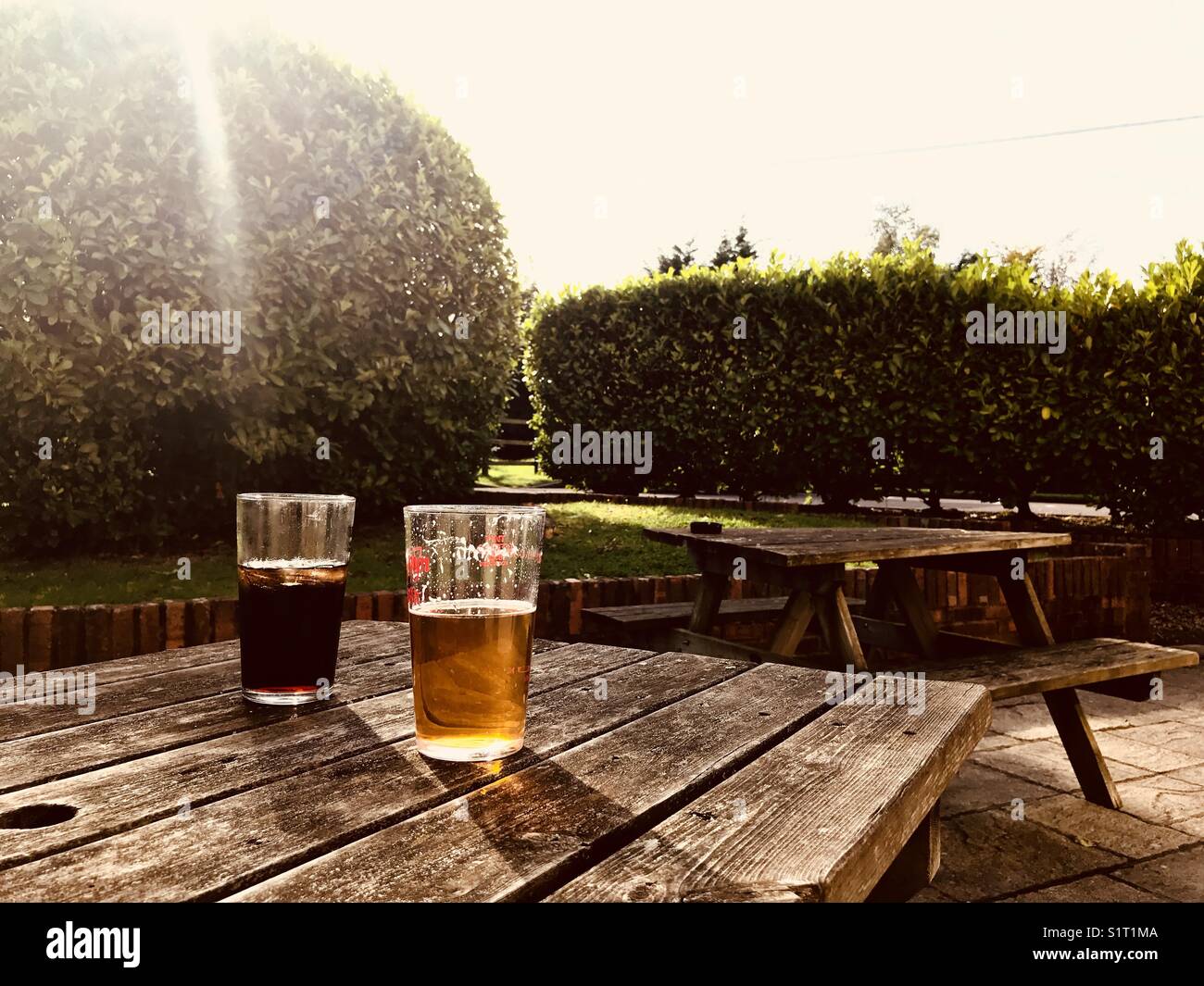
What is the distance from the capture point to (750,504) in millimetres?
9211

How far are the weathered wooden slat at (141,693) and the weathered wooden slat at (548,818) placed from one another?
618 millimetres

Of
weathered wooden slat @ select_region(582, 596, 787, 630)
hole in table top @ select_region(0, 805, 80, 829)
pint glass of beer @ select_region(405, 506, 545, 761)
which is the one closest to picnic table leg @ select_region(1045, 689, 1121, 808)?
weathered wooden slat @ select_region(582, 596, 787, 630)

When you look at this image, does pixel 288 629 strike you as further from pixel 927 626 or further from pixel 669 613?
pixel 927 626

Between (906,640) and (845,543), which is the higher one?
(845,543)

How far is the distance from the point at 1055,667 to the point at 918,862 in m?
2.20

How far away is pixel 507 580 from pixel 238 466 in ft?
17.4

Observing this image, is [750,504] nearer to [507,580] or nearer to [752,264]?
[752,264]

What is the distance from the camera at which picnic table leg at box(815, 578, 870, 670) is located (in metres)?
3.45

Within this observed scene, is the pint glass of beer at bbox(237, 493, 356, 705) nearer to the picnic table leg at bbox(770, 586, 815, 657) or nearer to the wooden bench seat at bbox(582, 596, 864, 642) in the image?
the picnic table leg at bbox(770, 586, 815, 657)

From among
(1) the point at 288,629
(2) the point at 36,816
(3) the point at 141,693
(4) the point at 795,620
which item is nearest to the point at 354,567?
(4) the point at 795,620

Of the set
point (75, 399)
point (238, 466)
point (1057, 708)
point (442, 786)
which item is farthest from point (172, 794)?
point (238, 466)

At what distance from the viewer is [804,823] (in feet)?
3.22

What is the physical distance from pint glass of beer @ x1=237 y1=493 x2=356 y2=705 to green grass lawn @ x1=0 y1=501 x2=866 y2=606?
10.3 ft

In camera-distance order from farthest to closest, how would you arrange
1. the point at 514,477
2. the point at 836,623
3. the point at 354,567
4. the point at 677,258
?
the point at 677,258 → the point at 514,477 → the point at 354,567 → the point at 836,623
